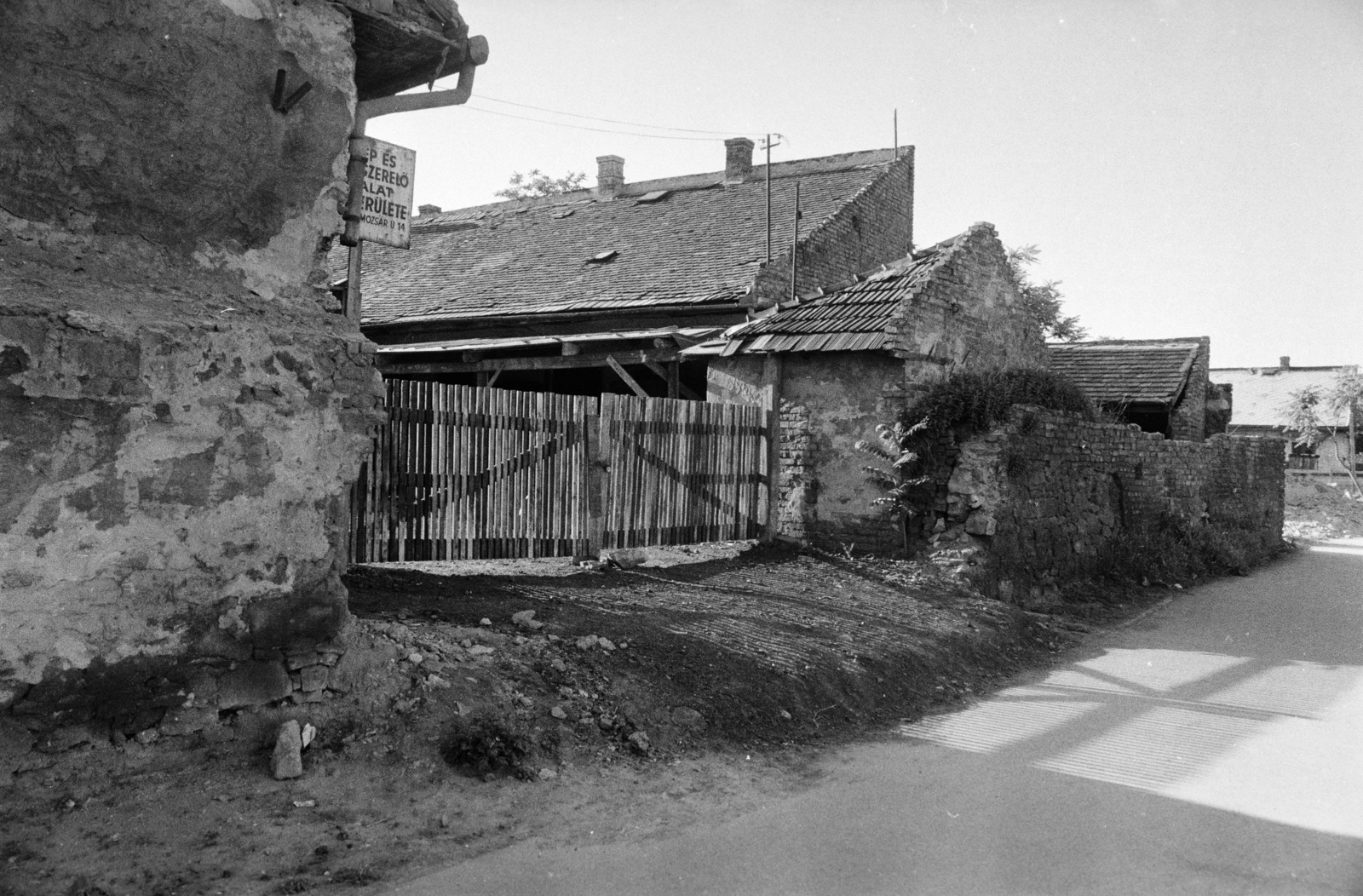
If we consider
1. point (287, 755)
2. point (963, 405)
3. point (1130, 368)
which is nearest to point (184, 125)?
point (287, 755)

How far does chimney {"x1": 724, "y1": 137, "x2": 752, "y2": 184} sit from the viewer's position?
2033cm

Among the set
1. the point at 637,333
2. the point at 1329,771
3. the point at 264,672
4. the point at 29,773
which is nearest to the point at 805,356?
the point at 637,333

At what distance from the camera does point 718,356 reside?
1188 centimetres

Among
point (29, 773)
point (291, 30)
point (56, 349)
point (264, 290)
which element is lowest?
point (29, 773)

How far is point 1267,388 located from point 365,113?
166ft

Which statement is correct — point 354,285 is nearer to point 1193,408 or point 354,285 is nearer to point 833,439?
point 833,439

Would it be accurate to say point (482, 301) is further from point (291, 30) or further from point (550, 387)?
point (291, 30)

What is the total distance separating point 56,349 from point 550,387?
13786mm

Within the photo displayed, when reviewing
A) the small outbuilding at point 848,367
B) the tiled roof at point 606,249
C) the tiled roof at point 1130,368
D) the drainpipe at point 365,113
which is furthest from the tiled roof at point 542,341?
the drainpipe at point 365,113

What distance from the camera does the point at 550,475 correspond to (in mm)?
8812

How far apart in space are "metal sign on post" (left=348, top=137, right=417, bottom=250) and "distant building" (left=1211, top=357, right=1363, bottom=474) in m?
34.7

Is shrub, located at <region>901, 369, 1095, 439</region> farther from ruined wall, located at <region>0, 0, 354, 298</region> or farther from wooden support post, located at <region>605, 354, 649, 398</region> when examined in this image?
ruined wall, located at <region>0, 0, 354, 298</region>

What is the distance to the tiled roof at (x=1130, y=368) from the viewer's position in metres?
18.9

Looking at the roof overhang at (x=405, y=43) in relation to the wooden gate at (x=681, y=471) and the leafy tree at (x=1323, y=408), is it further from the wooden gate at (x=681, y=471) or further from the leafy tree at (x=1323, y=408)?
the leafy tree at (x=1323, y=408)
